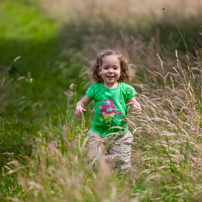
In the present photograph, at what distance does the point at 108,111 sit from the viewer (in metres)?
3.33

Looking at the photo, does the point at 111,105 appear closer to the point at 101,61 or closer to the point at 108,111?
the point at 108,111

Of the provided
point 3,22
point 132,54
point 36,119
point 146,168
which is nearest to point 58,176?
point 146,168

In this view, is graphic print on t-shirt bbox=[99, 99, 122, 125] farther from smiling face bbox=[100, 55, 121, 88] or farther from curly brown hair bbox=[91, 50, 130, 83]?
curly brown hair bbox=[91, 50, 130, 83]

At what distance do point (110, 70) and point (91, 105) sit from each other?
1.55 metres

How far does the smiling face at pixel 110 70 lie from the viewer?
3.36 m

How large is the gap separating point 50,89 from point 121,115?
3.49m

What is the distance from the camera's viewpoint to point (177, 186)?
2.44 metres

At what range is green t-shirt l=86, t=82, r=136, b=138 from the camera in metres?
3.33

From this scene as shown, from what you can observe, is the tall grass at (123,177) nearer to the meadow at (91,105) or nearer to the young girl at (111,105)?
the meadow at (91,105)

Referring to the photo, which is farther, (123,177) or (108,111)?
(108,111)

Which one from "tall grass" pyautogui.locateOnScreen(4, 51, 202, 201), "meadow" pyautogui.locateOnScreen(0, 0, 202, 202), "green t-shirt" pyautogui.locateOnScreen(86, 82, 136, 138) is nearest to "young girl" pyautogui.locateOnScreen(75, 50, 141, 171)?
"green t-shirt" pyautogui.locateOnScreen(86, 82, 136, 138)

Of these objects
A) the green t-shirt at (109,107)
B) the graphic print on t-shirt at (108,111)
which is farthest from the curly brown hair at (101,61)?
the graphic print on t-shirt at (108,111)

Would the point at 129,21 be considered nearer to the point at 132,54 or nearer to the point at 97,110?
the point at 132,54

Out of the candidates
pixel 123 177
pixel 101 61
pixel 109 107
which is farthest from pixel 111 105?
pixel 123 177
